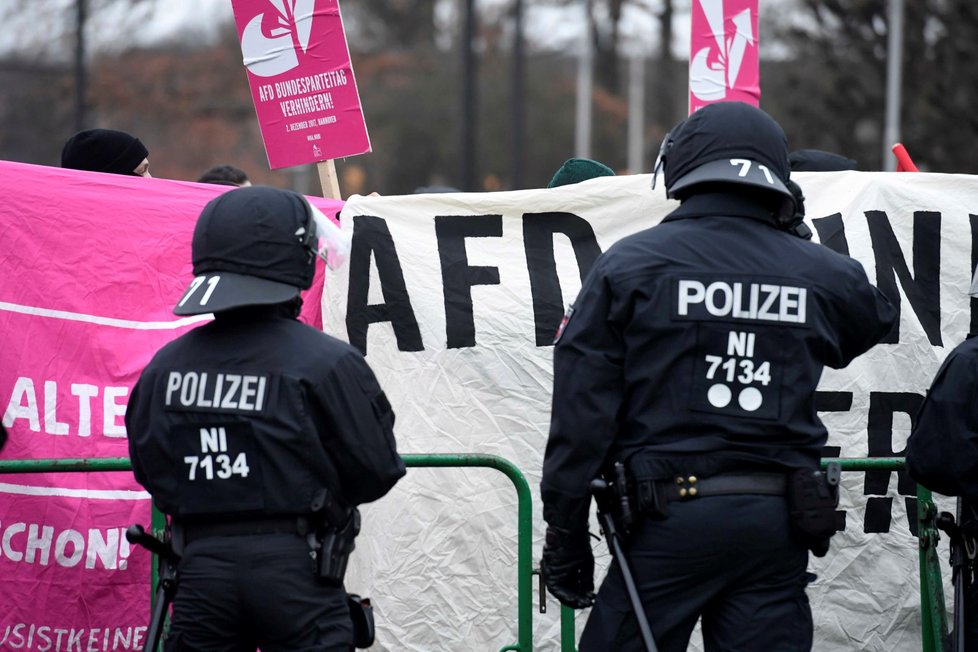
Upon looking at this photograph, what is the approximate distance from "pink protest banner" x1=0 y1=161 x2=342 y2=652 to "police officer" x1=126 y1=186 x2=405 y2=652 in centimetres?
140

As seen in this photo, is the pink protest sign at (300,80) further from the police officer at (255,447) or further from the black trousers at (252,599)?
the black trousers at (252,599)

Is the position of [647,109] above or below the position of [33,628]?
above

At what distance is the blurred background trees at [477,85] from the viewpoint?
2414 cm

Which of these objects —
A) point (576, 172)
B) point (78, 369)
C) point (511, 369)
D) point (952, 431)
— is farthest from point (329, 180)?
point (952, 431)

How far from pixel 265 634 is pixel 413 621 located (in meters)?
1.69

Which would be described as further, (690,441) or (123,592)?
(123,592)

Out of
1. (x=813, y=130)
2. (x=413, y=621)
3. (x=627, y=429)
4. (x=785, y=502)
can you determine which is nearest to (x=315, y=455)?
(x=627, y=429)

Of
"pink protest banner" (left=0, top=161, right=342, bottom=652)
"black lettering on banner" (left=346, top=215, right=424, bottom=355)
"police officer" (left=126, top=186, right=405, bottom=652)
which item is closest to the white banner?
"black lettering on banner" (left=346, top=215, right=424, bottom=355)

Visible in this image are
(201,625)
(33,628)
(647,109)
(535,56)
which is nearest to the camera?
(201,625)

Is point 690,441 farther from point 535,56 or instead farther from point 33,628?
point 535,56

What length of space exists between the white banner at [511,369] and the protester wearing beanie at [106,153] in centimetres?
122

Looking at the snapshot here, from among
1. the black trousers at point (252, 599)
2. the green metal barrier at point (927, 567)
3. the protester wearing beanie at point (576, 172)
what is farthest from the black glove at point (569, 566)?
the protester wearing beanie at point (576, 172)

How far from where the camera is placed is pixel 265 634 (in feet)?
11.3

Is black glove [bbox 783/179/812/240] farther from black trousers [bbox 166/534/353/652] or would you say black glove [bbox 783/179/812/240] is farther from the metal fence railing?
black trousers [bbox 166/534/353/652]
